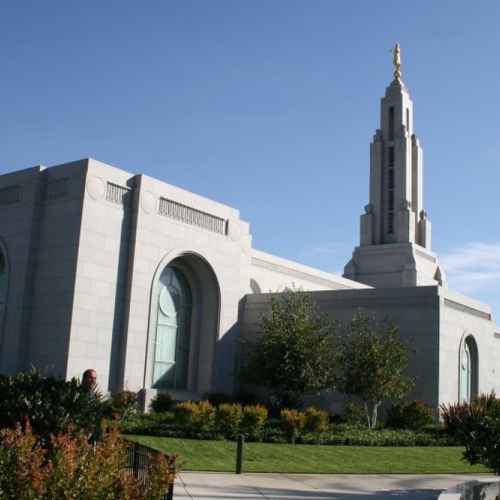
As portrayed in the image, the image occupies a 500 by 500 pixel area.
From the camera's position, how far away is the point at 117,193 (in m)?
22.8

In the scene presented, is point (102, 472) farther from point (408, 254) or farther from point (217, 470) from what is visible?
point (408, 254)

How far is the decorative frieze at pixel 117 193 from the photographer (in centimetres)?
2253

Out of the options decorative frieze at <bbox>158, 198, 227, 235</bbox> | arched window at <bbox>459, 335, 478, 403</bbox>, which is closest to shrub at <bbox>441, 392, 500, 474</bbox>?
decorative frieze at <bbox>158, 198, 227, 235</bbox>

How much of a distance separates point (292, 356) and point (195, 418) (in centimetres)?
564

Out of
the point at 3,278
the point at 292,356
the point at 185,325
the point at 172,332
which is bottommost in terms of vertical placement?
the point at 292,356

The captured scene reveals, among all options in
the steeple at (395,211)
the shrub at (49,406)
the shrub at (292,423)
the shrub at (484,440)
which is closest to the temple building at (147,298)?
the shrub at (292,423)

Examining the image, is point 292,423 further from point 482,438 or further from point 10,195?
point 10,195

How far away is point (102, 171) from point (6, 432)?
1590cm

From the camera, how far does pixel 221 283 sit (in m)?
26.2

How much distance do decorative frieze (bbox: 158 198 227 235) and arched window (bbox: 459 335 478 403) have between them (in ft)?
34.6

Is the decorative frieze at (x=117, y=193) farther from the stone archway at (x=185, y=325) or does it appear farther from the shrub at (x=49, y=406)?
the shrub at (x=49, y=406)

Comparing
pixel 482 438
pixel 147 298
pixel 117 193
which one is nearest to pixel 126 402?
pixel 147 298

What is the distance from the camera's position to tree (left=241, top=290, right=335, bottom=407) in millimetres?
23422

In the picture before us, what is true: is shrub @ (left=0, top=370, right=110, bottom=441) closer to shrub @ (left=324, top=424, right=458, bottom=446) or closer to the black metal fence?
the black metal fence
